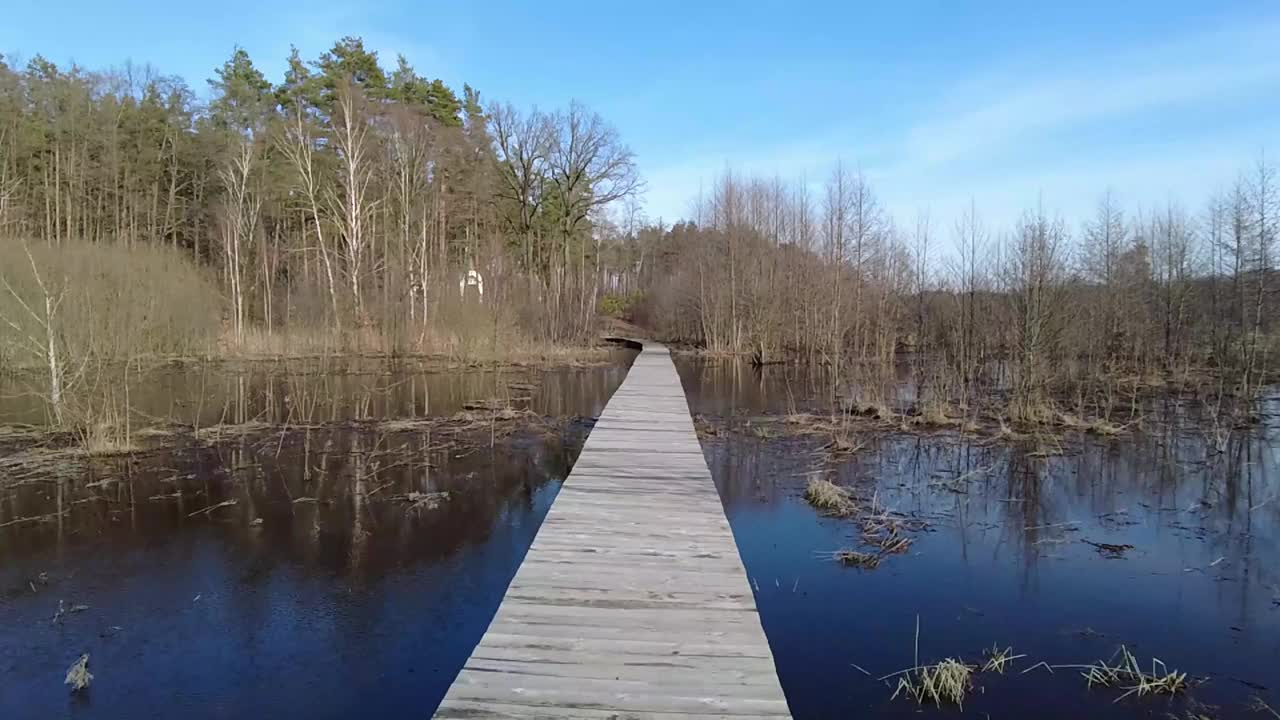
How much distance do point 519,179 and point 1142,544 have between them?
29477 mm

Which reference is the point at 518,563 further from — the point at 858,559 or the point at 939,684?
the point at 939,684

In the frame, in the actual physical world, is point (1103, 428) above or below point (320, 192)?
below

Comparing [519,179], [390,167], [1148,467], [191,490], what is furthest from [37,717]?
[519,179]

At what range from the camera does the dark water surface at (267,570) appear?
4020mm

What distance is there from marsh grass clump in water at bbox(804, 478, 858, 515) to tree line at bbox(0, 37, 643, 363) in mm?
16150

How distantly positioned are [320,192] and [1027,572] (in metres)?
29.8

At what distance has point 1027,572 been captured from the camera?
5.91 meters

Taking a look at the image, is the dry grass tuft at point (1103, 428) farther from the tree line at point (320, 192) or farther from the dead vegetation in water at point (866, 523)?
the tree line at point (320, 192)

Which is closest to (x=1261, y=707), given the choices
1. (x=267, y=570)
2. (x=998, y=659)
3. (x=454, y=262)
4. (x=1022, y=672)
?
(x=1022, y=672)

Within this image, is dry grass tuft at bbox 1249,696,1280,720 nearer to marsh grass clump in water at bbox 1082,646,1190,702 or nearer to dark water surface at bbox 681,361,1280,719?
dark water surface at bbox 681,361,1280,719

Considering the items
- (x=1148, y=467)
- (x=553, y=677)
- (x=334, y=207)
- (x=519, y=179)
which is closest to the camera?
(x=553, y=677)

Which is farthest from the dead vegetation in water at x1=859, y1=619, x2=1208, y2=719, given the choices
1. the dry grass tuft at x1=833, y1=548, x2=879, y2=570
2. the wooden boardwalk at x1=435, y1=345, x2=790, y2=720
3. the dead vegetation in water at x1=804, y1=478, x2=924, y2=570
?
the dead vegetation in water at x1=804, y1=478, x2=924, y2=570

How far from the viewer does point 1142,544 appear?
6.55 m

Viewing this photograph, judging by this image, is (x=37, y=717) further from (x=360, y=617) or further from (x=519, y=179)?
(x=519, y=179)
